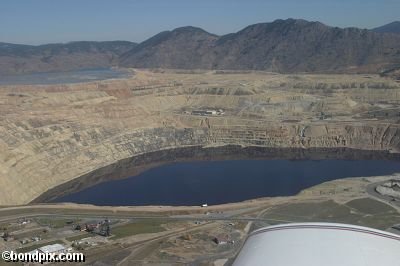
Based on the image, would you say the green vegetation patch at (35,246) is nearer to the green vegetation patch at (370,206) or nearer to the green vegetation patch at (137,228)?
the green vegetation patch at (137,228)

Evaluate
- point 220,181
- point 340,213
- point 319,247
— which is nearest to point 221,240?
point 340,213

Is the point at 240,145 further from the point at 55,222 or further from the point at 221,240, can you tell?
the point at 221,240

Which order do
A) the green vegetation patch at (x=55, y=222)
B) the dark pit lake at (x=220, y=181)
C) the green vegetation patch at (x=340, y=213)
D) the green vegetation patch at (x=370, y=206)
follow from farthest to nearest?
1. the dark pit lake at (x=220, y=181)
2. the green vegetation patch at (x=370, y=206)
3. the green vegetation patch at (x=55, y=222)
4. the green vegetation patch at (x=340, y=213)

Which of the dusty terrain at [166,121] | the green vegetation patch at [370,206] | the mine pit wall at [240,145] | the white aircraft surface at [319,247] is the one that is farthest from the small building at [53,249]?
the mine pit wall at [240,145]

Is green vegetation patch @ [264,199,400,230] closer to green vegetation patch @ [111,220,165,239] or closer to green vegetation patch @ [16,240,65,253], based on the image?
green vegetation patch @ [111,220,165,239]

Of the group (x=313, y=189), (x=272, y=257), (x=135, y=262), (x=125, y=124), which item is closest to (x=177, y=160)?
(x=125, y=124)

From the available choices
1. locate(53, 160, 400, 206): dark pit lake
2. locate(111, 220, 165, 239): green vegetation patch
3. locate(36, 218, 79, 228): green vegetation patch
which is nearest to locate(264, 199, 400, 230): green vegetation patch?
locate(53, 160, 400, 206): dark pit lake

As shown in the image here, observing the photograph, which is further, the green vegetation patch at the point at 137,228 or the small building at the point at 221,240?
the green vegetation patch at the point at 137,228
